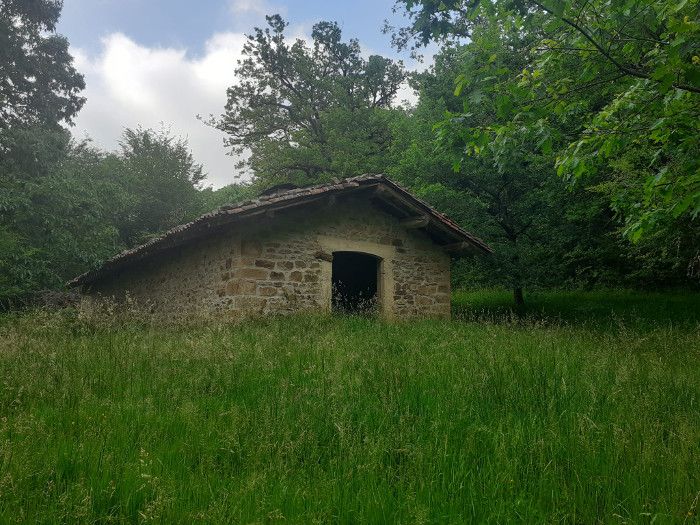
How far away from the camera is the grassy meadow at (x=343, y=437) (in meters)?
2.23

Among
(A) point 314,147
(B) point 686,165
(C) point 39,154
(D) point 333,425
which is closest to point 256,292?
(D) point 333,425

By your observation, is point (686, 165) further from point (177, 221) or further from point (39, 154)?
point (177, 221)

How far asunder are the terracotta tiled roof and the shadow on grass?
6.93ft

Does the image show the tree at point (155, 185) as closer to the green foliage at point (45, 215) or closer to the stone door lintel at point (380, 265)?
the green foliage at point (45, 215)

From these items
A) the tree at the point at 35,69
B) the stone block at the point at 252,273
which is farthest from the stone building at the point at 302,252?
the tree at the point at 35,69

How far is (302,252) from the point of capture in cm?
995

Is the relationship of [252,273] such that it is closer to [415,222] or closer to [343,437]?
[415,222]

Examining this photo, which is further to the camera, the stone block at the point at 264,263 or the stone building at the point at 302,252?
the stone block at the point at 264,263

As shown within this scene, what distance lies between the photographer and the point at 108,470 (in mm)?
2412

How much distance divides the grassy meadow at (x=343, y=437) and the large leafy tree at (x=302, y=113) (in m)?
19.4

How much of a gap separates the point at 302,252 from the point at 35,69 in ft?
55.6

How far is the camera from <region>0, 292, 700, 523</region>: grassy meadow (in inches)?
87.8

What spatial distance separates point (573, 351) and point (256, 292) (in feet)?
18.9

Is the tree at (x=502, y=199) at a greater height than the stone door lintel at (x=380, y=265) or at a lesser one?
greater
